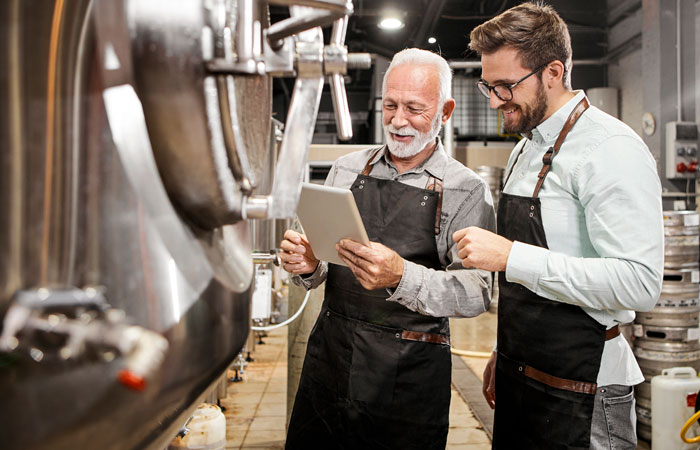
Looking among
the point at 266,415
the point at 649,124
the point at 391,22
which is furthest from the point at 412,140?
the point at 391,22

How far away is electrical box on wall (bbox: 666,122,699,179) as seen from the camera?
4.89 m

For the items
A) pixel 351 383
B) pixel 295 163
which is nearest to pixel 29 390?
pixel 295 163

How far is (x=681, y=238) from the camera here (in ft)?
10.9

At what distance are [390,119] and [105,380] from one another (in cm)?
135

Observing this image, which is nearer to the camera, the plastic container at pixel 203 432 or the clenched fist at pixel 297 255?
the clenched fist at pixel 297 255

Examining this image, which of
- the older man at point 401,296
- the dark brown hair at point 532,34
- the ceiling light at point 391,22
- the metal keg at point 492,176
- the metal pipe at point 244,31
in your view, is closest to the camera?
the metal pipe at point 244,31

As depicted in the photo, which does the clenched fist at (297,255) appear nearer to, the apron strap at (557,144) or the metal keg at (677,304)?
the apron strap at (557,144)

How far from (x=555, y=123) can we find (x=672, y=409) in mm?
2229

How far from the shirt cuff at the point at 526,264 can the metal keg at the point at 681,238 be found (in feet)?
8.29

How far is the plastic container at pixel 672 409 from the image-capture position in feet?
9.28

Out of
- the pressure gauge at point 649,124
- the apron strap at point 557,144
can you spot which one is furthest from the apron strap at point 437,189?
the pressure gauge at point 649,124


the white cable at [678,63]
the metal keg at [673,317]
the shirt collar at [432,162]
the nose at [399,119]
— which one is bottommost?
the metal keg at [673,317]

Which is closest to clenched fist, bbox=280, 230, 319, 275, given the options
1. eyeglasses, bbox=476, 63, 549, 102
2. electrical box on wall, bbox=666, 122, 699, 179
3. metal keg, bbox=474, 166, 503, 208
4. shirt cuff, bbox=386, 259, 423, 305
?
shirt cuff, bbox=386, 259, 423, 305

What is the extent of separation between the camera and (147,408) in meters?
0.57
